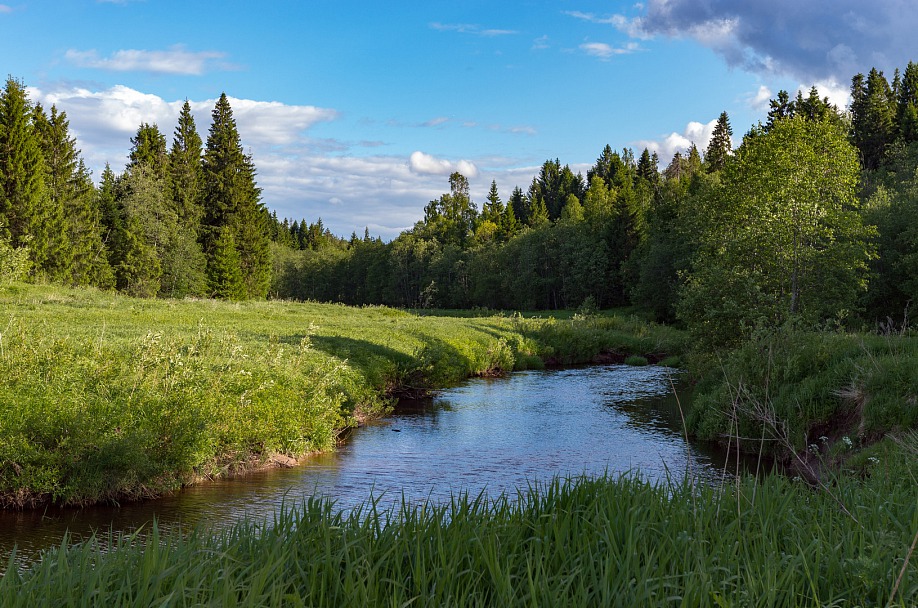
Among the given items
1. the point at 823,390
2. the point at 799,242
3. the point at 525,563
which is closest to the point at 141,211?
the point at 799,242

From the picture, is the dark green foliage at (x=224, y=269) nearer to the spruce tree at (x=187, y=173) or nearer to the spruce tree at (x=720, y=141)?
the spruce tree at (x=187, y=173)

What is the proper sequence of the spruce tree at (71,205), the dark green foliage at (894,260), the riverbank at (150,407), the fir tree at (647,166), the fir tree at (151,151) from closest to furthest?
the riverbank at (150,407) → the dark green foliage at (894,260) → the spruce tree at (71,205) → the fir tree at (151,151) → the fir tree at (647,166)

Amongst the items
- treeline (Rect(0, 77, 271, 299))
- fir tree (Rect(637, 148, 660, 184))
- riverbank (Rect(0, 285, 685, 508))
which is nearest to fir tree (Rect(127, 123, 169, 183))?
treeline (Rect(0, 77, 271, 299))

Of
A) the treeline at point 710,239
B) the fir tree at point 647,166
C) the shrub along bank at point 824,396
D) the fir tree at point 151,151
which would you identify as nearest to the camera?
the shrub along bank at point 824,396

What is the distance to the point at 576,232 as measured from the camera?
88438mm

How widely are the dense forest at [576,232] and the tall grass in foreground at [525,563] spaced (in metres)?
14.7

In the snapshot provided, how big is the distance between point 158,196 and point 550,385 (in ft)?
155

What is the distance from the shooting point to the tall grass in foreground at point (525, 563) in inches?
153

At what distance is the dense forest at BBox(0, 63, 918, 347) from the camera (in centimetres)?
2800

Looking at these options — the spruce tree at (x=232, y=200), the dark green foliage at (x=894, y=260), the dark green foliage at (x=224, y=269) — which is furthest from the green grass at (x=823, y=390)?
the spruce tree at (x=232, y=200)

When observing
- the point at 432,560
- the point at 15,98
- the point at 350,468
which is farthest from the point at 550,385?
the point at 15,98

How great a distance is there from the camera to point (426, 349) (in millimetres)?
27094

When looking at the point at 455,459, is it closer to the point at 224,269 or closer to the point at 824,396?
the point at 824,396

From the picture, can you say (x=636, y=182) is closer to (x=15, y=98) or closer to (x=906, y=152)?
(x=906, y=152)
